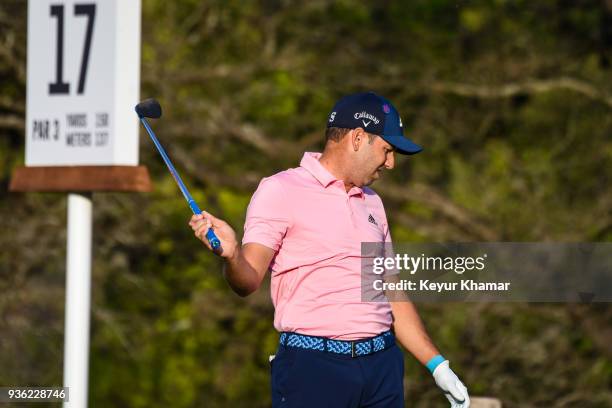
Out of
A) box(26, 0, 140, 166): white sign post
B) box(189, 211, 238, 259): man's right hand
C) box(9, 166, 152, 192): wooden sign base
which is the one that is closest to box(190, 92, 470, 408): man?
box(189, 211, 238, 259): man's right hand

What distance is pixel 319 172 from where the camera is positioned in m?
4.14

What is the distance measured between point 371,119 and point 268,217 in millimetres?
524

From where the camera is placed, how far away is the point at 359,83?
1148cm

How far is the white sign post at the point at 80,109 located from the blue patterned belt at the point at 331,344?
228 cm

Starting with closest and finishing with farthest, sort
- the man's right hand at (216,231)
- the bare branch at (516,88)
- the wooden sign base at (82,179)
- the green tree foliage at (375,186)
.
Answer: the man's right hand at (216,231) → the wooden sign base at (82,179) → the green tree foliage at (375,186) → the bare branch at (516,88)

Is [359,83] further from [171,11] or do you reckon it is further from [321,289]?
[321,289]

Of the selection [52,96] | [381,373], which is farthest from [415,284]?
[52,96]

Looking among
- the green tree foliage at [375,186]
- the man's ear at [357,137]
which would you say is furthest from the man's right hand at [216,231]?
the green tree foliage at [375,186]

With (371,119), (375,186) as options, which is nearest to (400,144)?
(371,119)

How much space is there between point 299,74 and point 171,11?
1359 millimetres

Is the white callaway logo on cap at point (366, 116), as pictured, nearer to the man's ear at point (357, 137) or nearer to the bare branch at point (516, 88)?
the man's ear at point (357, 137)

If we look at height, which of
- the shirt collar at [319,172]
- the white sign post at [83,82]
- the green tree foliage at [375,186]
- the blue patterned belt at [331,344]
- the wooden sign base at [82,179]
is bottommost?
the blue patterned belt at [331,344]

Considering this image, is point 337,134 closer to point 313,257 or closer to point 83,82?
point 313,257

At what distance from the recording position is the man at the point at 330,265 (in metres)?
3.94
